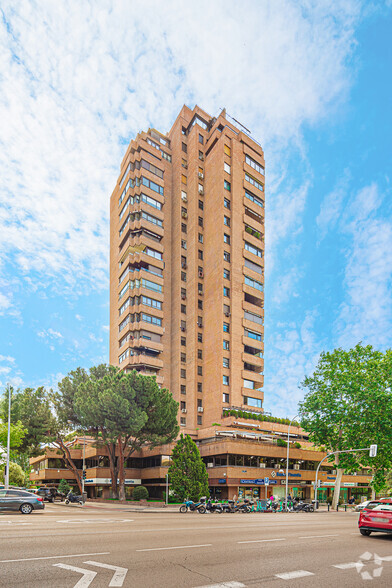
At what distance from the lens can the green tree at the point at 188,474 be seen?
43.6m

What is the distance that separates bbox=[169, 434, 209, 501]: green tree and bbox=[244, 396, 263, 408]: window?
75.4 ft

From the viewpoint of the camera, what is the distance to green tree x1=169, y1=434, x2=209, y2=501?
4362 cm

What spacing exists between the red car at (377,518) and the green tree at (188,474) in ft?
96.1

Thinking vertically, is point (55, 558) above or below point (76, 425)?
above

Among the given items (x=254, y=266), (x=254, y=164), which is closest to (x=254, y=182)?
(x=254, y=164)

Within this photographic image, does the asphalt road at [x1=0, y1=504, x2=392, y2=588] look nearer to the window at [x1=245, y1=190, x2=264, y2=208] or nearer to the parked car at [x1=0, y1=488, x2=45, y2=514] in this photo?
the parked car at [x1=0, y1=488, x2=45, y2=514]

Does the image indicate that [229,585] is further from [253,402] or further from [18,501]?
[253,402]

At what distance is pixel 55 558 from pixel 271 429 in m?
58.8

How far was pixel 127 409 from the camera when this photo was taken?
4388 cm

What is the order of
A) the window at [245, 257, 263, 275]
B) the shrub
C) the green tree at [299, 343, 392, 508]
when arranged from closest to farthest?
1. the green tree at [299, 343, 392, 508]
2. the shrub
3. the window at [245, 257, 263, 275]

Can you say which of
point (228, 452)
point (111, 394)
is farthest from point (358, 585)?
point (228, 452)

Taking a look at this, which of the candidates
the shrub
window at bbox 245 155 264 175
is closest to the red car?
the shrub

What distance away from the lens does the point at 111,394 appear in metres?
44.0

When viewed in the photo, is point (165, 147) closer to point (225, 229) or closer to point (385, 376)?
point (225, 229)
